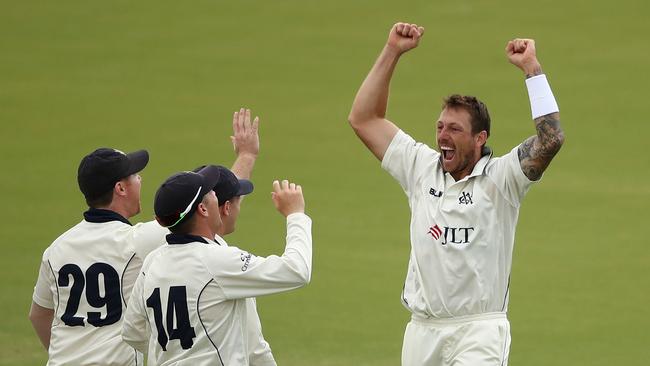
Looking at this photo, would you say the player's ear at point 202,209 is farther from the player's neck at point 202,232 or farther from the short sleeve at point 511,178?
the short sleeve at point 511,178

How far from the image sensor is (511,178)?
6.52m

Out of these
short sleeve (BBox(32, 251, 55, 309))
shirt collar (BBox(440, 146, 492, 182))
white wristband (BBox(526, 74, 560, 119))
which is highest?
white wristband (BBox(526, 74, 560, 119))

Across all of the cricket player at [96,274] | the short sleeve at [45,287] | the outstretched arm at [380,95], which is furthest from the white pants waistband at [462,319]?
the short sleeve at [45,287]

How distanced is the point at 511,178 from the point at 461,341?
93 centimetres

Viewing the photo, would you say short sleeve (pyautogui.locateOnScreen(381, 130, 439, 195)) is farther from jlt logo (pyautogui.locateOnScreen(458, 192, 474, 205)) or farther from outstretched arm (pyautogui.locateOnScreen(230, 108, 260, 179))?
outstretched arm (pyautogui.locateOnScreen(230, 108, 260, 179))

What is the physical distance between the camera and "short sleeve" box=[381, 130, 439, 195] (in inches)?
274

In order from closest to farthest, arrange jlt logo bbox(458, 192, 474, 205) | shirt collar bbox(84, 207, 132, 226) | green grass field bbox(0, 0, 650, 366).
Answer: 1. shirt collar bbox(84, 207, 132, 226)
2. jlt logo bbox(458, 192, 474, 205)
3. green grass field bbox(0, 0, 650, 366)

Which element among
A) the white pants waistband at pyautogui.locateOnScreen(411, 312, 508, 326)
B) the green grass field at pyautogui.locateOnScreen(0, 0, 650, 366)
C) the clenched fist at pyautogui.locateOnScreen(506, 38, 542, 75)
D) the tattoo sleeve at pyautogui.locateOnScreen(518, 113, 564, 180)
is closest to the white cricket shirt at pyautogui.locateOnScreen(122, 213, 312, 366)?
the white pants waistband at pyautogui.locateOnScreen(411, 312, 508, 326)

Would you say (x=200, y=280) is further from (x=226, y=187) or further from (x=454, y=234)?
(x=454, y=234)

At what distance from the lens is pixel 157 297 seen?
577cm

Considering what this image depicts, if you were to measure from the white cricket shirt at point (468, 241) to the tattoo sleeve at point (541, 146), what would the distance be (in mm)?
56

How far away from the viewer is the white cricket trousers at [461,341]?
6.49 meters

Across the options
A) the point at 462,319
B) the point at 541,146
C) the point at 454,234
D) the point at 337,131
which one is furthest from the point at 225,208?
the point at 337,131

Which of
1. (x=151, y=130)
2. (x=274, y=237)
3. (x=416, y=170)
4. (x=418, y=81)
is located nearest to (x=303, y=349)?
(x=274, y=237)
